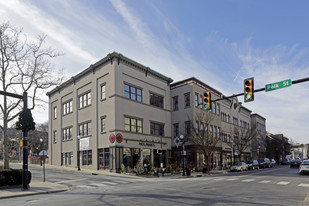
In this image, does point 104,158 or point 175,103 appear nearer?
point 104,158

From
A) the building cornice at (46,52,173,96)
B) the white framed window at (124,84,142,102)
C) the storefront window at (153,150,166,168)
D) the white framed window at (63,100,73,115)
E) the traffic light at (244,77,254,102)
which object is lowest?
the storefront window at (153,150,166,168)

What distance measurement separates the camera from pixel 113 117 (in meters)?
34.1

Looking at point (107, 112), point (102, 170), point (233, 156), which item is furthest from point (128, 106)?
point (233, 156)

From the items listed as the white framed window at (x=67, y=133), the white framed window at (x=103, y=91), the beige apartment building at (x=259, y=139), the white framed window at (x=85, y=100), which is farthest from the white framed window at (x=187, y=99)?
the beige apartment building at (x=259, y=139)

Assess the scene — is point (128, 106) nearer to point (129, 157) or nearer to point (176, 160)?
point (129, 157)

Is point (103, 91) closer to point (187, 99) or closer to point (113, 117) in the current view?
point (113, 117)

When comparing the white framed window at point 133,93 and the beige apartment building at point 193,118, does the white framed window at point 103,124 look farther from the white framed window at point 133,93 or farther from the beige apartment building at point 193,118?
the beige apartment building at point 193,118

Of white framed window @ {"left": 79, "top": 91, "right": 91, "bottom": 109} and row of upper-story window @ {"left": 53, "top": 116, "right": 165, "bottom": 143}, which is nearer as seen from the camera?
row of upper-story window @ {"left": 53, "top": 116, "right": 165, "bottom": 143}

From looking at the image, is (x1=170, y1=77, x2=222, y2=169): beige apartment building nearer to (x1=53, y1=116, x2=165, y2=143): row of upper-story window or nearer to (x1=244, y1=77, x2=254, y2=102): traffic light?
(x1=53, y1=116, x2=165, y2=143): row of upper-story window

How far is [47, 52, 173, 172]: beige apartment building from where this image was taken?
34844mm

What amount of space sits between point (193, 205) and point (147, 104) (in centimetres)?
2967

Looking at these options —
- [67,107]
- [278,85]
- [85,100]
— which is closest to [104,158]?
[85,100]

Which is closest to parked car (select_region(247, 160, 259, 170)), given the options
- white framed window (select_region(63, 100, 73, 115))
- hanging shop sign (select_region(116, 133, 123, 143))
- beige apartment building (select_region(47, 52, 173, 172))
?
beige apartment building (select_region(47, 52, 173, 172))

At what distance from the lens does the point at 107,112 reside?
35375 millimetres
